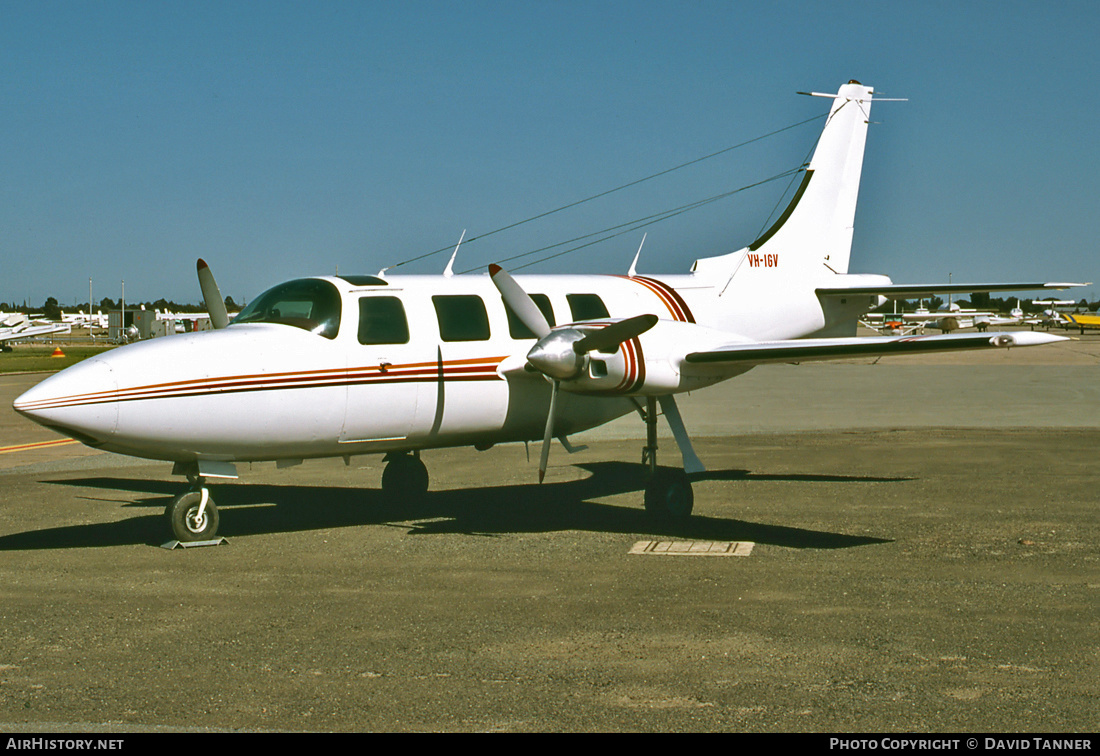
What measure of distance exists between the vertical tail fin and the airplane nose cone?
9.44 m

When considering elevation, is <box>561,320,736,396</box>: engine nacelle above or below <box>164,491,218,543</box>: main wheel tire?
above

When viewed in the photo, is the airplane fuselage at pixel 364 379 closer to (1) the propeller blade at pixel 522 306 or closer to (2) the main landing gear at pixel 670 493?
(1) the propeller blade at pixel 522 306

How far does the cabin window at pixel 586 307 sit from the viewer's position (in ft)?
43.2

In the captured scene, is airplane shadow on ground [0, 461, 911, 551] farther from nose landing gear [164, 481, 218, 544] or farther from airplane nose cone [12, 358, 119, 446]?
airplane nose cone [12, 358, 119, 446]

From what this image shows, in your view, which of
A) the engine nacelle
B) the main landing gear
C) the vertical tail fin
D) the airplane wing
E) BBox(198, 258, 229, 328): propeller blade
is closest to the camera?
the airplane wing

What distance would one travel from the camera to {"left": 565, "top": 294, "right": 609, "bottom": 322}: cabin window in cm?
1316

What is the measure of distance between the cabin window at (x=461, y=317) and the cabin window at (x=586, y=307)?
1295 mm

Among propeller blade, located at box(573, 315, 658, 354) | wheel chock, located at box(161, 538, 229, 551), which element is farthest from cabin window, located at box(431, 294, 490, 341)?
wheel chock, located at box(161, 538, 229, 551)

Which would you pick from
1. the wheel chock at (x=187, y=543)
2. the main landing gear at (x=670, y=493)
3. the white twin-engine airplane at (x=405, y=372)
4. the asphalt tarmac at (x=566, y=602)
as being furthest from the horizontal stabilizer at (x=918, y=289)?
the wheel chock at (x=187, y=543)

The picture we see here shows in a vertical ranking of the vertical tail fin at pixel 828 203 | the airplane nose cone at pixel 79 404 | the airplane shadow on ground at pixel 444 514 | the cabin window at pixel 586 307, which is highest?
the vertical tail fin at pixel 828 203

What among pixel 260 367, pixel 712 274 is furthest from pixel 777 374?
pixel 260 367

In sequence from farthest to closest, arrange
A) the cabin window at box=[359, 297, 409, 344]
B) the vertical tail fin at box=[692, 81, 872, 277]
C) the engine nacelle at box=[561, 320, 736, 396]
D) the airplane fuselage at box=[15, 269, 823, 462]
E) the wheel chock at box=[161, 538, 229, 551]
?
the vertical tail fin at box=[692, 81, 872, 277]
the cabin window at box=[359, 297, 409, 344]
the engine nacelle at box=[561, 320, 736, 396]
the wheel chock at box=[161, 538, 229, 551]
the airplane fuselage at box=[15, 269, 823, 462]

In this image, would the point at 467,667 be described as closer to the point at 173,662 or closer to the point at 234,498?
the point at 173,662

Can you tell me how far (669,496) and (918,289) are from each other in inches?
197
